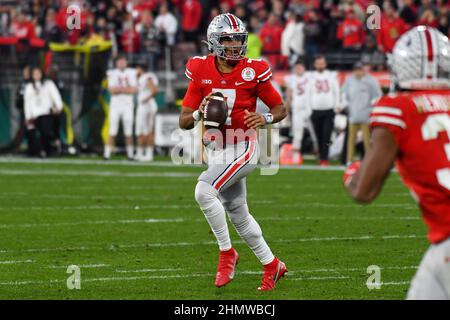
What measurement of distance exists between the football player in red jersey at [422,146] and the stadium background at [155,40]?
1538 cm

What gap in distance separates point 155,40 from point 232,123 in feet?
51.0

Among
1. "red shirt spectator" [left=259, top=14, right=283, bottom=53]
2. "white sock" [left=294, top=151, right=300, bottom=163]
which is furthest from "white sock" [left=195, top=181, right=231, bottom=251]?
"red shirt spectator" [left=259, top=14, right=283, bottom=53]

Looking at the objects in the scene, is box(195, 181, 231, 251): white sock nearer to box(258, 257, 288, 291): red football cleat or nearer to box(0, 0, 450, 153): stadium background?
box(258, 257, 288, 291): red football cleat

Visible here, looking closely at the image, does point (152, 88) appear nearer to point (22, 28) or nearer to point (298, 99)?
point (298, 99)

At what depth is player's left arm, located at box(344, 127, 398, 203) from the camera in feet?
14.3

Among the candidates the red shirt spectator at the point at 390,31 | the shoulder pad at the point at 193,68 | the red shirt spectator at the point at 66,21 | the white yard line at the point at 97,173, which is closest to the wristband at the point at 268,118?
the shoulder pad at the point at 193,68

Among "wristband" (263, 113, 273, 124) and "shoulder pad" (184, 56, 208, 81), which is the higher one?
"shoulder pad" (184, 56, 208, 81)

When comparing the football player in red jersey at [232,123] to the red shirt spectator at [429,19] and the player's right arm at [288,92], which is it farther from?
the red shirt spectator at [429,19]

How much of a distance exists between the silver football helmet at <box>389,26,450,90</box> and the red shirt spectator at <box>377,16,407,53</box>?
611 inches

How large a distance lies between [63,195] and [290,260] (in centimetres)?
532

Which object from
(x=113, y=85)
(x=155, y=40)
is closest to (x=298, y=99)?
(x=113, y=85)

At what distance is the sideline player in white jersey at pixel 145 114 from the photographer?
63.0ft
